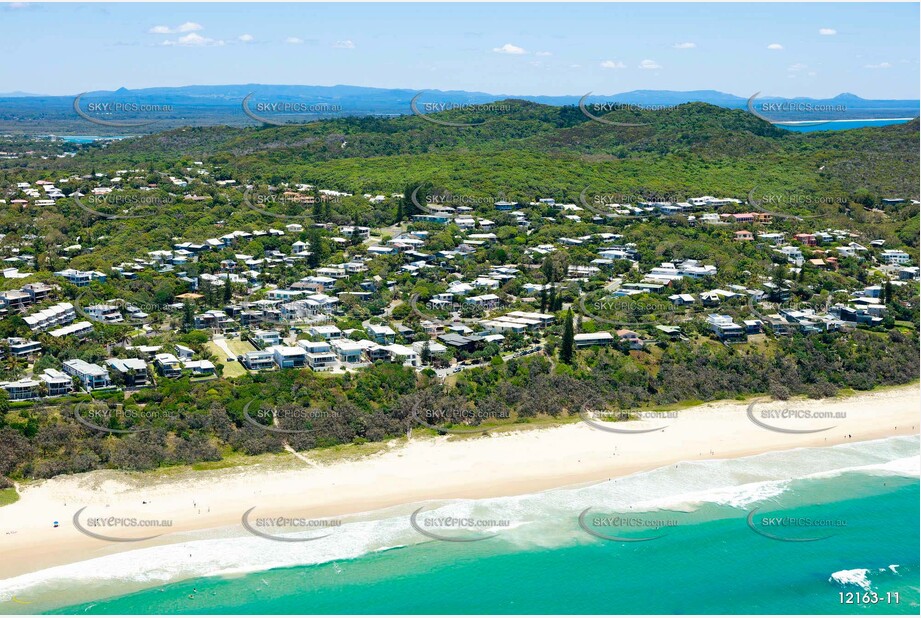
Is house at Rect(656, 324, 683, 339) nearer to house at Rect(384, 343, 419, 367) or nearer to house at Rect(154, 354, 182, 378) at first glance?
house at Rect(384, 343, 419, 367)

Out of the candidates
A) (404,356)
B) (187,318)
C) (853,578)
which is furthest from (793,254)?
(187,318)

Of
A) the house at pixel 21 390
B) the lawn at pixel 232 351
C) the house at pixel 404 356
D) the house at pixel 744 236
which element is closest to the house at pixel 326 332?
the lawn at pixel 232 351

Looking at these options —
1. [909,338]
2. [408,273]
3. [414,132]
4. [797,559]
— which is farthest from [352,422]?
[414,132]

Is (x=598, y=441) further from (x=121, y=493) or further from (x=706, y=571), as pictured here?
(x=121, y=493)

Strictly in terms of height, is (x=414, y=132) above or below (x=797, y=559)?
above

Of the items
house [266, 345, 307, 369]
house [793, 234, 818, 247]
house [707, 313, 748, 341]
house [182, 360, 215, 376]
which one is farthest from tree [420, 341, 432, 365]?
house [793, 234, 818, 247]

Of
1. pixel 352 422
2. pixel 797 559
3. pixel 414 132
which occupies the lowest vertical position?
pixel 797 559

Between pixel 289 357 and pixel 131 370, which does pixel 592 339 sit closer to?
pixel 289 357
